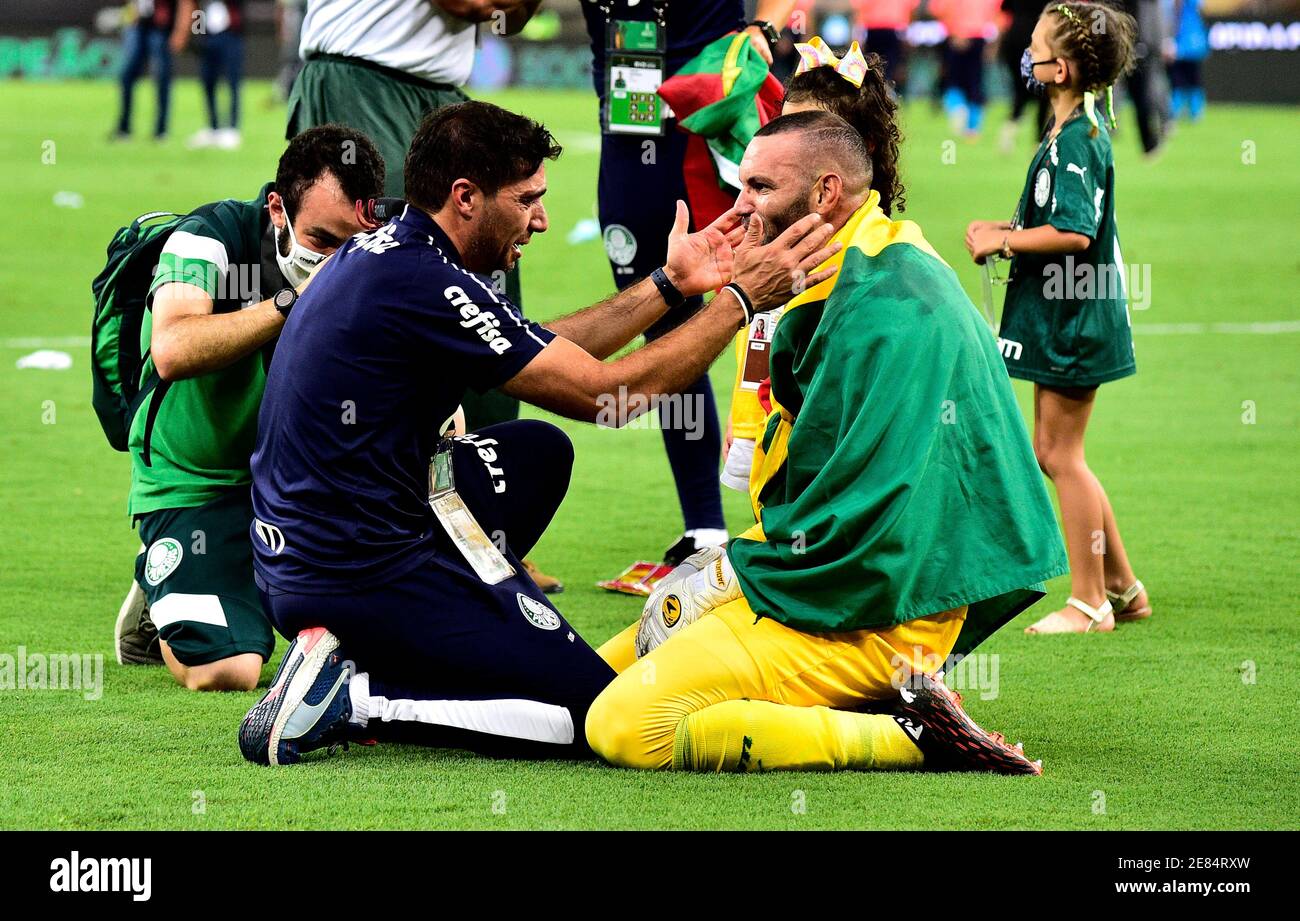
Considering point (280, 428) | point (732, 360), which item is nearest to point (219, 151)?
point (732, 360)

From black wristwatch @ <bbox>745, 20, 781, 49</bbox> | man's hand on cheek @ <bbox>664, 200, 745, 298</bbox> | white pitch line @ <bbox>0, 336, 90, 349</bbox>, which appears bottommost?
→ white pitch line @ <bbox>0, 336, 90, 349</bbox>

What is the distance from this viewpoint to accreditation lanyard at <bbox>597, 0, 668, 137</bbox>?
6238 millimetres

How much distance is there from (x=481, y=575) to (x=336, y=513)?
1.18 feet

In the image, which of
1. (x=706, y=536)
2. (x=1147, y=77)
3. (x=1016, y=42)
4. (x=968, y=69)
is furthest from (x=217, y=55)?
(x=706, y=536)

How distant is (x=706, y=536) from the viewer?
6.10 meters

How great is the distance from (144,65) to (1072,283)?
16.3m

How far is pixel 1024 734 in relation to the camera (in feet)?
14.3

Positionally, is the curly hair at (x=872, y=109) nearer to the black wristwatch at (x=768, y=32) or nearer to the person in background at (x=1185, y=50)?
the black wristwatch at (x=768, y=32)

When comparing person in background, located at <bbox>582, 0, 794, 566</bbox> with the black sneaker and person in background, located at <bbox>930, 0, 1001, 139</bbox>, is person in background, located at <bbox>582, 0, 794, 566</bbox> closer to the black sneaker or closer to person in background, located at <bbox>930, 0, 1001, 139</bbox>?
the black sneaker

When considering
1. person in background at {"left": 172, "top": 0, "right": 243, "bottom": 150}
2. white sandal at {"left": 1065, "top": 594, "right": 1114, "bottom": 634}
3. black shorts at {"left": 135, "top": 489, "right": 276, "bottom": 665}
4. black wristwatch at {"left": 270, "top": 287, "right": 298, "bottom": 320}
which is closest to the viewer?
black wristwatch at {"left": 270, "top": 287, "right": 298, "bottom": 320}

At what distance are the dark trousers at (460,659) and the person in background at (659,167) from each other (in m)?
2.01

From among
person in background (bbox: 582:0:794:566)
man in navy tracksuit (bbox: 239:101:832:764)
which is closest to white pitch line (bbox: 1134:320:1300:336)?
person in background (bbox: 582:0:794:566)

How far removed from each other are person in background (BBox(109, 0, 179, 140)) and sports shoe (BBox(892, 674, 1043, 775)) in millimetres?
16935
